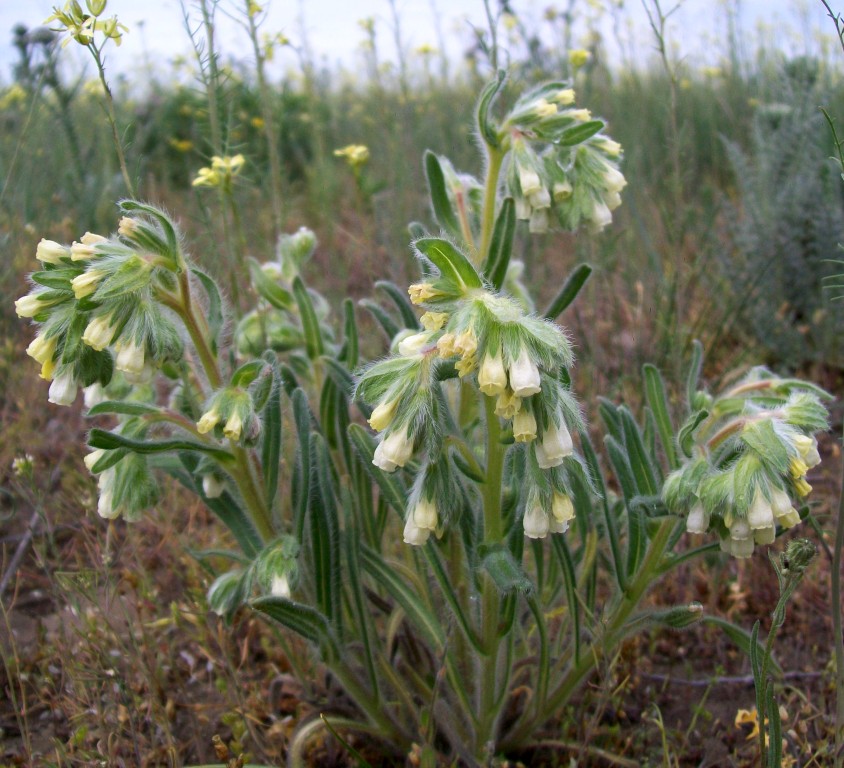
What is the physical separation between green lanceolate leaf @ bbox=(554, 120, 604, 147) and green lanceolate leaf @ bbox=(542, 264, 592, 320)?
0.28 meters

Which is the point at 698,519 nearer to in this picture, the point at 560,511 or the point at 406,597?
the point at 560,511

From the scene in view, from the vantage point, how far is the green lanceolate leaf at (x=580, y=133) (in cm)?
171

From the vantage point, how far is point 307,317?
2.14m

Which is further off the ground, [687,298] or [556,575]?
[687,298]

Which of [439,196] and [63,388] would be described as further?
[439,196]

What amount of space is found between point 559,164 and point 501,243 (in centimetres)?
24

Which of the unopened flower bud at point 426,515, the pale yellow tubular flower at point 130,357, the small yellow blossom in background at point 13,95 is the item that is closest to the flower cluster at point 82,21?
the pale yellow tubular flower at point 130,357

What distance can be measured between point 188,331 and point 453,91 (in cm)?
633

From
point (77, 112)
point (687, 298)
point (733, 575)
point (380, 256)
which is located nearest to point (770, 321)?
point (687, 298)

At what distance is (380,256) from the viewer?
183 inches

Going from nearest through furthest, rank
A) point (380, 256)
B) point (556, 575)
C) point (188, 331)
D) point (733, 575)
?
point (188, 331), point (556, 575), point (733, 575), point (380, 256)

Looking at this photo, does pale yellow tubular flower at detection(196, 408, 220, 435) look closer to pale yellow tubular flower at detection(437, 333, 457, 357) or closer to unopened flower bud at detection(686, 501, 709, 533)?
pale yellow tubular flower at detection(437, 333, 457, 357)

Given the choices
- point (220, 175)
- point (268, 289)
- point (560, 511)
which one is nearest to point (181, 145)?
point (220, 175)

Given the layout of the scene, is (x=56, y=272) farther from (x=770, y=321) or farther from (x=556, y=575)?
(x=770, y=321)
